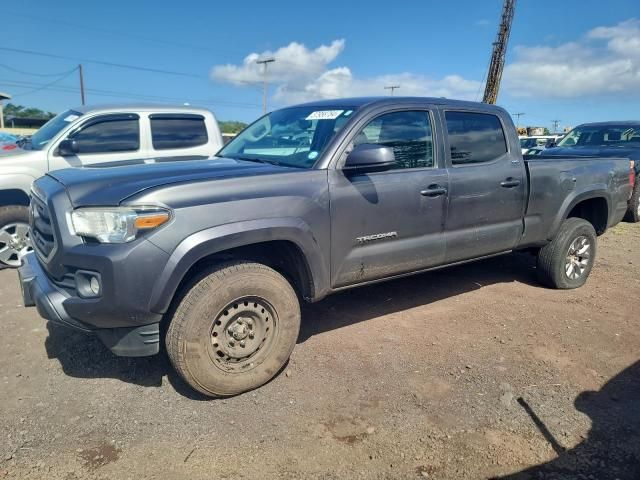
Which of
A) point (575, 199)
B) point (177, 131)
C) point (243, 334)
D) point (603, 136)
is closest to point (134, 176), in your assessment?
point (243, 334)

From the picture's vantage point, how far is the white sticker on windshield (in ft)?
12.2

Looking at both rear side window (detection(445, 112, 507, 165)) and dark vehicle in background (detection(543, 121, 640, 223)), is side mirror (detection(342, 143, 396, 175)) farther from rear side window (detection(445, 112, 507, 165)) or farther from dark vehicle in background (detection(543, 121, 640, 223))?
dark vehicle in background (detection(543, 121, 640, 223))

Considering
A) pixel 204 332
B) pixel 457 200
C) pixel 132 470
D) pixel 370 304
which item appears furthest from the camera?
pixel 370 304

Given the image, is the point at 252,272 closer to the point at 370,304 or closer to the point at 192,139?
the point at 370,304

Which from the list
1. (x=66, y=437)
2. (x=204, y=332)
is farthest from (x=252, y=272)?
(x=66, y=437)

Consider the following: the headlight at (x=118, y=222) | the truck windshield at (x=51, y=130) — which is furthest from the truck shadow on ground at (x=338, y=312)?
the truck windshield at (x=51, y=130)

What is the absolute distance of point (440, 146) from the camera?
13.0ft

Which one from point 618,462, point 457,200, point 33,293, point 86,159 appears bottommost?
point 618,462

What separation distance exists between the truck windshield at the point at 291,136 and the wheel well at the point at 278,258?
61cm

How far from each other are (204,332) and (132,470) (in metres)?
0.79

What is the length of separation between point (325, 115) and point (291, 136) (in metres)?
0.32

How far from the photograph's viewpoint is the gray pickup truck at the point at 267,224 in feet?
8.79

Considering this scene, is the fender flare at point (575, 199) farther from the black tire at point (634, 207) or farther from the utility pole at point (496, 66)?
the utility pole at point (496, 66)

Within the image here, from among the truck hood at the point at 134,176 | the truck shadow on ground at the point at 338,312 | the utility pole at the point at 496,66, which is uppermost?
the utility pole at the point at 496,66
